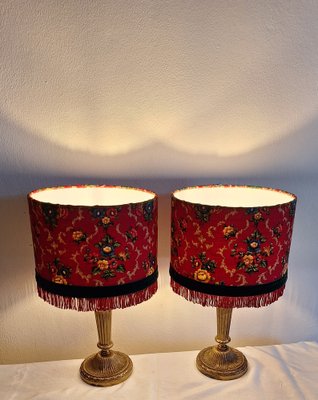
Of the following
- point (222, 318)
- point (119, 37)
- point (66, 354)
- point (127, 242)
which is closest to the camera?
point (127, 242)

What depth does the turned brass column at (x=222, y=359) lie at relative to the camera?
3.22ft

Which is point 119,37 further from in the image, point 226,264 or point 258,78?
point 226,264

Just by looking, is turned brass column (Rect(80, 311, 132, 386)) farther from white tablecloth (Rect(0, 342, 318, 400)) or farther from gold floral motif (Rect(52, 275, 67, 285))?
gold floral motif (Rect(52, 275, 67, 285))

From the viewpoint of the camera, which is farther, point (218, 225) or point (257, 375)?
point (257, 375)

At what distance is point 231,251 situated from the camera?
778 millimetres

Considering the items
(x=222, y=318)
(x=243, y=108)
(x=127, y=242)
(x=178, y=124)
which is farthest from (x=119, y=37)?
(x=222, y=318)

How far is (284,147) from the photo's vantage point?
1.03 m

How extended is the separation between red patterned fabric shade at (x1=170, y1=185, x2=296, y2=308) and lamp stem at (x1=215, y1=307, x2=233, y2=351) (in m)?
0.19

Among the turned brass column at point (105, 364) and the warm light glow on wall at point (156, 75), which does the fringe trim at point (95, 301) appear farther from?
the warm light glow on wall at point (156, 75)

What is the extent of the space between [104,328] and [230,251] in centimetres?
43

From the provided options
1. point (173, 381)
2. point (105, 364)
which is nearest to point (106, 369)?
point (105, 364)

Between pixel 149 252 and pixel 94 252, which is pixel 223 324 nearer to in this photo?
pixel 149 252

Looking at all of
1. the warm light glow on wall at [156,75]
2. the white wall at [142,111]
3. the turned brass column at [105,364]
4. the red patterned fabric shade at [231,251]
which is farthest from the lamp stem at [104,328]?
the warm light glow on wall at [156,75]

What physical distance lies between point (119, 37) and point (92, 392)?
901mm
